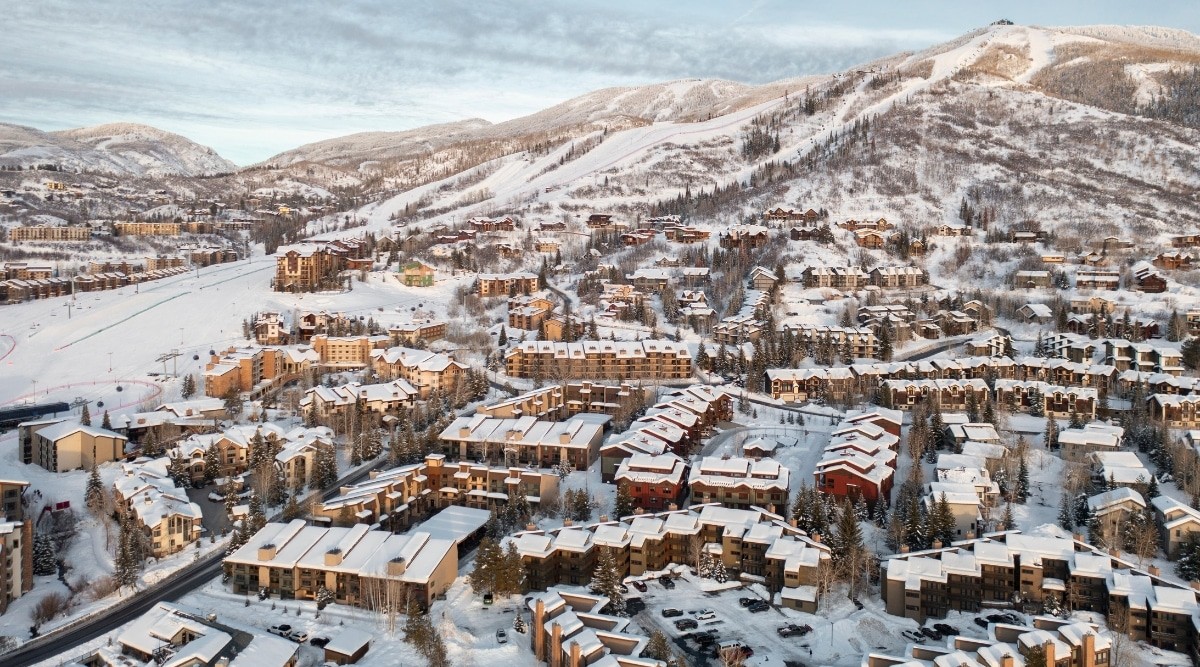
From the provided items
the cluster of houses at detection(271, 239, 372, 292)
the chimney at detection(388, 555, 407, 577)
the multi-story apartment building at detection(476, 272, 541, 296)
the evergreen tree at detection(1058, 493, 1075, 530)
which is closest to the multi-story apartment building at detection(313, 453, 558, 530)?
A: the chimney at detection(388, 555, 407, 577)

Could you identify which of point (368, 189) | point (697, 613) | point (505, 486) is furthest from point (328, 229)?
point (697, 613)

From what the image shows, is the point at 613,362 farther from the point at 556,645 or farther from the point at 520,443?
the point at 556,645

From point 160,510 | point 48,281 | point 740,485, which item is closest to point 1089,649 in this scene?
point 740,485

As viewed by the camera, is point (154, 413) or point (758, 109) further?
point (758, 109)

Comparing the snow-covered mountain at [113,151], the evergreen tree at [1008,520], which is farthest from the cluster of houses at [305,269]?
the snow-covered mountain at [113,151]

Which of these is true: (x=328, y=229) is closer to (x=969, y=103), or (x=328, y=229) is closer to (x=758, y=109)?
(x=758, y=109)

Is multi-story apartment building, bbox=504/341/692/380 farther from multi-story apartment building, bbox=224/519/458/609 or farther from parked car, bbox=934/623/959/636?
parked car, bbox=934/623/959/636
